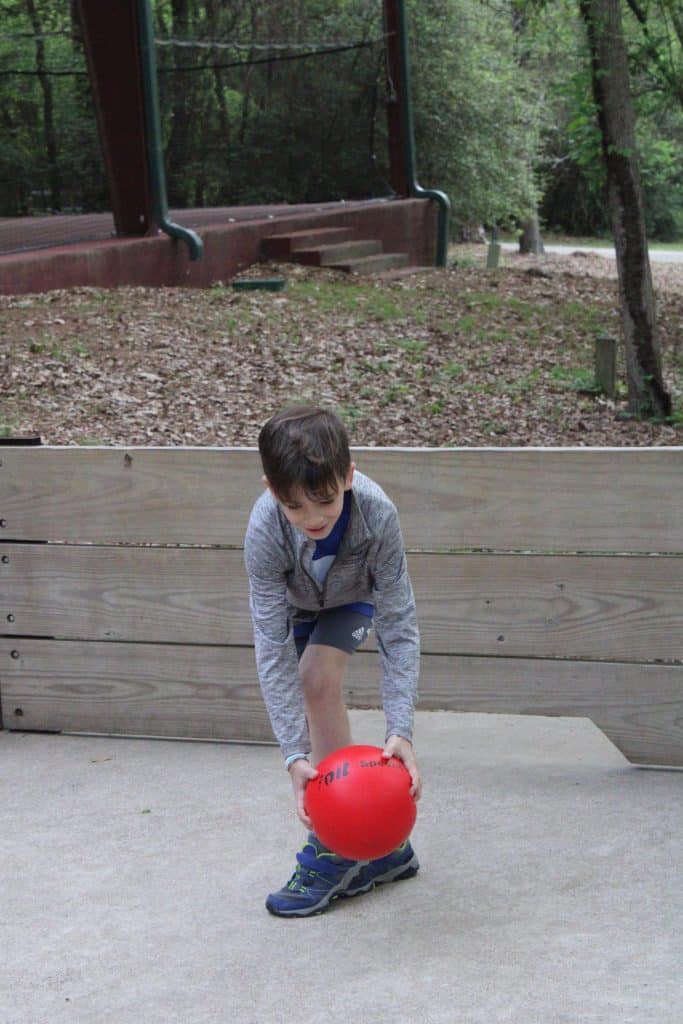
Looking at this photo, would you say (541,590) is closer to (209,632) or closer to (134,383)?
(209,632)

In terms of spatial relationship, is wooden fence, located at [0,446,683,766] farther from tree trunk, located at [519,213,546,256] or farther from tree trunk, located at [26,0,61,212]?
tree trunk, located at [519,213,546,256]

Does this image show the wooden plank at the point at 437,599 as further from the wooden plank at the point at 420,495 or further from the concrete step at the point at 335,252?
the concrete step at the point at 335,252

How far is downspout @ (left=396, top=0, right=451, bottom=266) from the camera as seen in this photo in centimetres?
1755

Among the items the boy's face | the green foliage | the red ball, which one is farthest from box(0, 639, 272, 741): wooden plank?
the green foliage

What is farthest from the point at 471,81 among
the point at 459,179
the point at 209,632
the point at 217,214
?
the point at 209,632

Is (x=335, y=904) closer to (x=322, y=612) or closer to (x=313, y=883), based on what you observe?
(x=313, y=883)

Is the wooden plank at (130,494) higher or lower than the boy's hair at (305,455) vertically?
lower

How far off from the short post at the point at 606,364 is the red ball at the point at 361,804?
821 cm

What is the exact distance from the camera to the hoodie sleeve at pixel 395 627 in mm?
3160

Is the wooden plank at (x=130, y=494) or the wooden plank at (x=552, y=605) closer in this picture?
the wooden plank at (x=552, y=605)

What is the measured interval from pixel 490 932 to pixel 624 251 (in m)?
8.32

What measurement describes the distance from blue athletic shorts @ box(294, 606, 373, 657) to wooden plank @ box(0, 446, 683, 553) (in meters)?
0.93

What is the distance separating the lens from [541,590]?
165 inches

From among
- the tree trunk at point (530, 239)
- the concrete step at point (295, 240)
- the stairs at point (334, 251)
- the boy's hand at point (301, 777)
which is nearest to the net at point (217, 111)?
the concrete step at point (295, 240)
